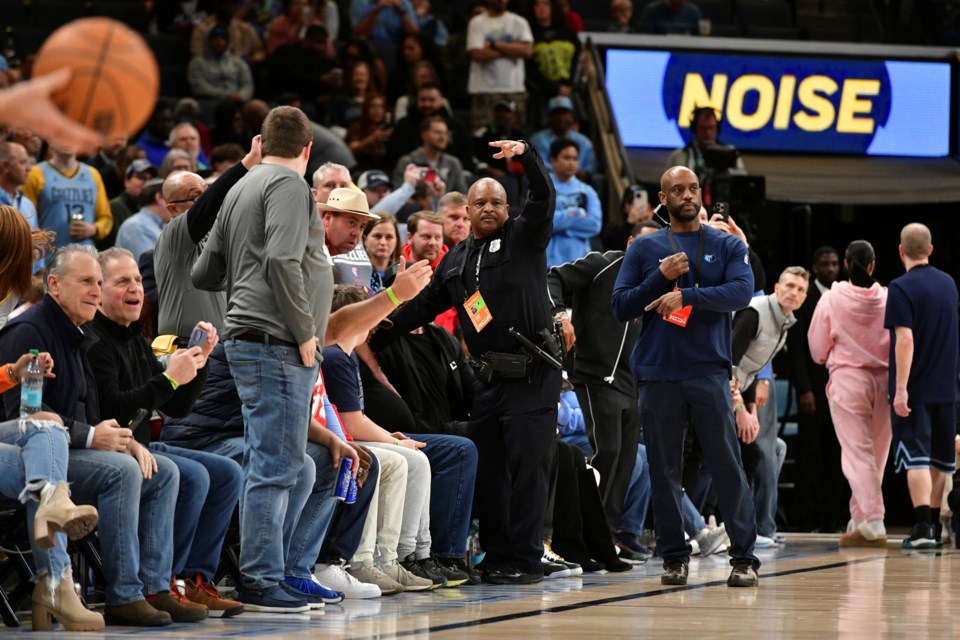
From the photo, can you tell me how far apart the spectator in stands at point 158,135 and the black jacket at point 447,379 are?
16.3 ft

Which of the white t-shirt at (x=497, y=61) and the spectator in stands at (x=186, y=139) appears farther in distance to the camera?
the white t-shirt at (x=497, y=61)

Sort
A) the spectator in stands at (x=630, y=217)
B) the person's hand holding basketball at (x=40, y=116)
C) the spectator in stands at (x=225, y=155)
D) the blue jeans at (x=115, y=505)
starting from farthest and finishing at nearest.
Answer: the spectator in stands at (x=630, y=217)
the spectator in stands at (x=225, y=155)
the blue jeans at (x=115, y=505)
the person's hand holding basketball at (x=40, y=116)

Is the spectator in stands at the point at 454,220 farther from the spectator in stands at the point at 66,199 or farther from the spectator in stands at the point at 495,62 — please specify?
the spectator in stands at the point at 495,62

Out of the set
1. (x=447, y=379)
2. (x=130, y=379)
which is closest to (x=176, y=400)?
(x=130, y=379)

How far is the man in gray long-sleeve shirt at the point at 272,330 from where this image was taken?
19.7 ft

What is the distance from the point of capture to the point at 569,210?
12.4 m

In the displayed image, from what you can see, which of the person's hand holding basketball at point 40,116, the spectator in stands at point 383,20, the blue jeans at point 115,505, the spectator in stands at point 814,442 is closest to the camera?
the person's hand holding basketball at point 40,116

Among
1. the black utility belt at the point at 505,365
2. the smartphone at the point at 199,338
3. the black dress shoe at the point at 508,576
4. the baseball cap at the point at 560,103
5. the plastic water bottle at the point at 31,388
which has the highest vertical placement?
the baseball cap at the point at 560,103

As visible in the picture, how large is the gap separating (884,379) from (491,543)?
14.3 feet

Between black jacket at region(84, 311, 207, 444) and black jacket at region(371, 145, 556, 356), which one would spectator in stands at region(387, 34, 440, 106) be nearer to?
black jacket at region(371, 145, 556, 356)

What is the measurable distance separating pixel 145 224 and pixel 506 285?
2.60 meters

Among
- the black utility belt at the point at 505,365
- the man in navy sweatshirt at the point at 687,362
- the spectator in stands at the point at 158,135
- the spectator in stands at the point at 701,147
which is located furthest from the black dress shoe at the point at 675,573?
the spectator in stands at the point at 158,135

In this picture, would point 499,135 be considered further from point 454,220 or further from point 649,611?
point 649,611

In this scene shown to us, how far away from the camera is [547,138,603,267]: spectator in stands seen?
40.5ft
